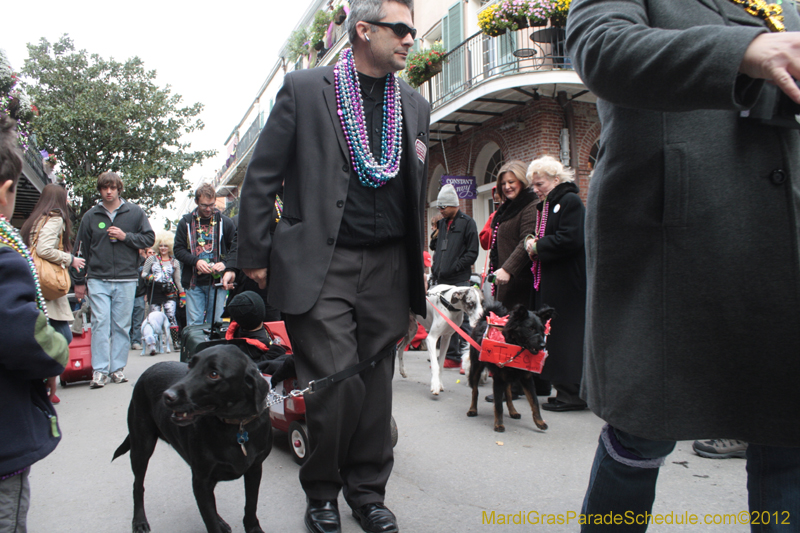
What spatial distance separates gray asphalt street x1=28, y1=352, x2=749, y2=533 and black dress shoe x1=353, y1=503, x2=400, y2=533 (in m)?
0.11

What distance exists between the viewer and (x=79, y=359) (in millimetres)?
6141

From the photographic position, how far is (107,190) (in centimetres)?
610

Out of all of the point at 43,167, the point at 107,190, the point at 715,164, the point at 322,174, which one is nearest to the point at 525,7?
the point at 107,190

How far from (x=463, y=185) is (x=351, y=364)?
37.5 ft

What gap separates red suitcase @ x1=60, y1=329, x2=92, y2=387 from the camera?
20.0 ft

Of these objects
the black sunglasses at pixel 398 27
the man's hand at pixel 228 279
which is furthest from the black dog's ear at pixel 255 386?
the man's hand at pixel 228 279

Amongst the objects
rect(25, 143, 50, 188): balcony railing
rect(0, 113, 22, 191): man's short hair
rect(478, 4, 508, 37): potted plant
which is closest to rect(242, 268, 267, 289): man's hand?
rect(0, 113, 22, 191): man's short hair

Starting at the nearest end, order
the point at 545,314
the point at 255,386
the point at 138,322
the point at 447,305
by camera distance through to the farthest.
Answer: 1. the point at 255,386
2. the point at 545,314
3. the point at 447,305
4. the point at 138,322

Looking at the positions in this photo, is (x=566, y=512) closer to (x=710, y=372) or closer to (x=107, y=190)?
→ (x=710, y=372)

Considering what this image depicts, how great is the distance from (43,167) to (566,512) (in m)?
21.9

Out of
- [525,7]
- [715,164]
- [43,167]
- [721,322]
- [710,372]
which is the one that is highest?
[525,7]

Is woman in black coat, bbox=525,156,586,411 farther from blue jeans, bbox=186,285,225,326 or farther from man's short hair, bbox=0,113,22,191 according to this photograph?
blue jeans, bbox=186,285,225,326

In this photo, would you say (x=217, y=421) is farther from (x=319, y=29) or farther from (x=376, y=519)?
(x=319, y=29)

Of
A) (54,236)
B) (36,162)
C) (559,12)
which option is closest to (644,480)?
(54,236)
